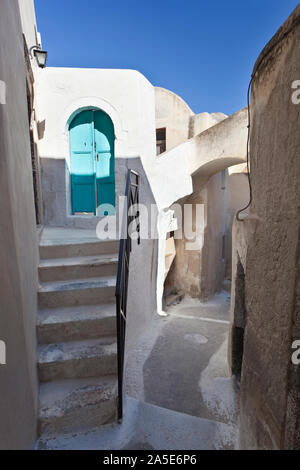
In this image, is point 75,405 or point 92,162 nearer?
point 75,405

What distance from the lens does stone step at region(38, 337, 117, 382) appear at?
2443mm

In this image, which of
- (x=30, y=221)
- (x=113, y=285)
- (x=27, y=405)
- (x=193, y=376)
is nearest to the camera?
(x=27, y=405)

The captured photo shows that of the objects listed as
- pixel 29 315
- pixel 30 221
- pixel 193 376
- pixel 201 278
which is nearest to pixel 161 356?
pixel 193 376

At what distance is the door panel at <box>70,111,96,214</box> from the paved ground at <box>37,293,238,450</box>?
3097 millimetres

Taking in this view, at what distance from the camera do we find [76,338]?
8.99ft

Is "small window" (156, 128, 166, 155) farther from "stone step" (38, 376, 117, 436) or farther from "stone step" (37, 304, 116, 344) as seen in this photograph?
"stone step" (38, 376, 117, 436)

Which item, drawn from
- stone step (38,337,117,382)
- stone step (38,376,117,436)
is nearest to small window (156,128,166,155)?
stone step (38,337,117,382)

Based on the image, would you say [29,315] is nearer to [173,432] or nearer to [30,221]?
[30,221]

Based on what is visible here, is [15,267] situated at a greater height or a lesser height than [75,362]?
greater

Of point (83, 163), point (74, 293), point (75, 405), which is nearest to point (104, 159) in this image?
point (83, 163)

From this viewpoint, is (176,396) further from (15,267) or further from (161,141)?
(161,141)

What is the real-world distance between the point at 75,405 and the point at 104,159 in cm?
459
